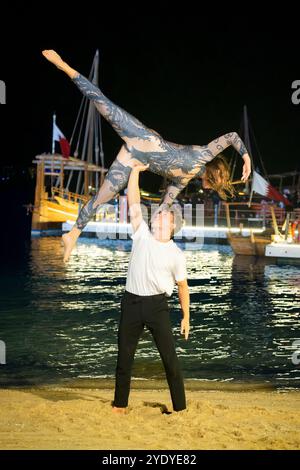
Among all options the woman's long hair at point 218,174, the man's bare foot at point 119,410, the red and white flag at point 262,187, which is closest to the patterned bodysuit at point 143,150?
the woman's long hair at point 218,174

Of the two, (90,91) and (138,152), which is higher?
(90,91)

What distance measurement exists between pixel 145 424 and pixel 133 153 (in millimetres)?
2409

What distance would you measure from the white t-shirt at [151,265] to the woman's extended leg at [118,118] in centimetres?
73

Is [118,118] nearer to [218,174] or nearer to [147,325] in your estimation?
[218,174]

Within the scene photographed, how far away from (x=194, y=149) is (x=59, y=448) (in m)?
2.79

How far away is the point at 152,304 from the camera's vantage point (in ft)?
19.8

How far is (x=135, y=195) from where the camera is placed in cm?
609

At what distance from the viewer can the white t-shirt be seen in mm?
6039

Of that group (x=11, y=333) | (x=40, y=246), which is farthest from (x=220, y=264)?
(x=11, y=333)

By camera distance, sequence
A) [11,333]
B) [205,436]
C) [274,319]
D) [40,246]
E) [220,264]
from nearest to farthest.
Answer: [205,436]
[11,333]
[274,319]
[220,264]
[40,246]

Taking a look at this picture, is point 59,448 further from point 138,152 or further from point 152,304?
point 138,152

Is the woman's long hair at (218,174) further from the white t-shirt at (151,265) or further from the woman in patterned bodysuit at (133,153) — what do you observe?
the white t-shirt at (151,265)

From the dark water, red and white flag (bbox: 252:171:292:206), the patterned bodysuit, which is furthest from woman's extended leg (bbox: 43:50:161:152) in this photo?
red and white flag (bbox: 252:171:292:206)

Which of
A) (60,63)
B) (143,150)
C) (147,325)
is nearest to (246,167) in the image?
(143,150)
